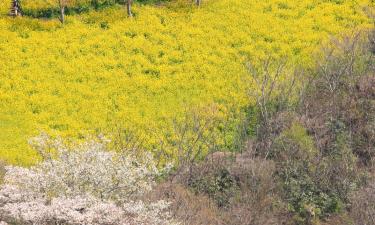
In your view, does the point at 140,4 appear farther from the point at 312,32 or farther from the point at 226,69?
the point at 312,32

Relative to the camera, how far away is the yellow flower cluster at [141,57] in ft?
135

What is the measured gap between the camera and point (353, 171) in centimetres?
3525

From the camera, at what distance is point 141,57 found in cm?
4759

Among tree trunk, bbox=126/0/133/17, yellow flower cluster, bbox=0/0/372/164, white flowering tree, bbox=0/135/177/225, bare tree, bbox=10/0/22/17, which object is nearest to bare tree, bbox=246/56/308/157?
yellow flower cluster, bbox=0/0/372/164

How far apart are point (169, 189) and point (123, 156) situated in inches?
186

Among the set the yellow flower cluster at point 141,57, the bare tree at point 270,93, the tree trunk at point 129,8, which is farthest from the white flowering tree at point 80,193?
the tree trunk at point 129,8

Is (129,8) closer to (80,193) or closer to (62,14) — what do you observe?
(62,14)

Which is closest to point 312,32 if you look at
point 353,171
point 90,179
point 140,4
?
point 140,4

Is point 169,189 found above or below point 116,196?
below

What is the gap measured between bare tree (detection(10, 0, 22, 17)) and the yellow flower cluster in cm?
70

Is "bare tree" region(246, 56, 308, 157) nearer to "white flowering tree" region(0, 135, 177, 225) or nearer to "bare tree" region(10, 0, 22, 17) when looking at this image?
"white flowering tree" region(0, 135, 177, 225)

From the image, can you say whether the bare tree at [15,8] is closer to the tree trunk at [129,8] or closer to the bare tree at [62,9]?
the bare tree at [62,9]

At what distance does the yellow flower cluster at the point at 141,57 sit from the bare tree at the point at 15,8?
70cm

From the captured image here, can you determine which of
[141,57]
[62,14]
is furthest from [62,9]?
[141,57]
